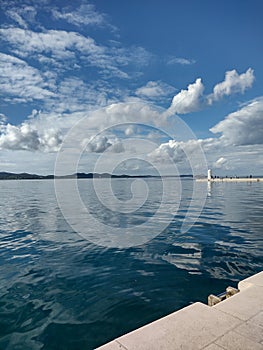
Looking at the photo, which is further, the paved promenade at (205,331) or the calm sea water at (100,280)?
the calm sea water at (100,280)

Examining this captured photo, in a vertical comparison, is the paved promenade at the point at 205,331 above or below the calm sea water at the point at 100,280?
above

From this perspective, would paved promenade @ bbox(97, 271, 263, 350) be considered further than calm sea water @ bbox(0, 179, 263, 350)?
No

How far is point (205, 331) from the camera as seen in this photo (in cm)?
479

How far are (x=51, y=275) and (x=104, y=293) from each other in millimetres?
2816

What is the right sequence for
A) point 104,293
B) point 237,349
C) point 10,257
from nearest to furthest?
point 237,349, point 104,293, point 10,257

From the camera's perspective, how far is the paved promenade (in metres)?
4.42

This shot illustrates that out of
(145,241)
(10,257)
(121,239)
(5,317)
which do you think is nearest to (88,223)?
(121,239)

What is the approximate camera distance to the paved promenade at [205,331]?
4.42 metres

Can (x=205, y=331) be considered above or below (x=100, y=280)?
above

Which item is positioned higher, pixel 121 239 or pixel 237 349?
pixel 237 349

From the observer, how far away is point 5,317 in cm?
704

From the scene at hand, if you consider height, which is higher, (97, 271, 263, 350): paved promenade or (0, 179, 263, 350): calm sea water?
(97, 271, 263, 350): paved promenade

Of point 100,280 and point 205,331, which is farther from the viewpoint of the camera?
point 100,280

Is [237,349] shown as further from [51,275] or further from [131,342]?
[51,275]
